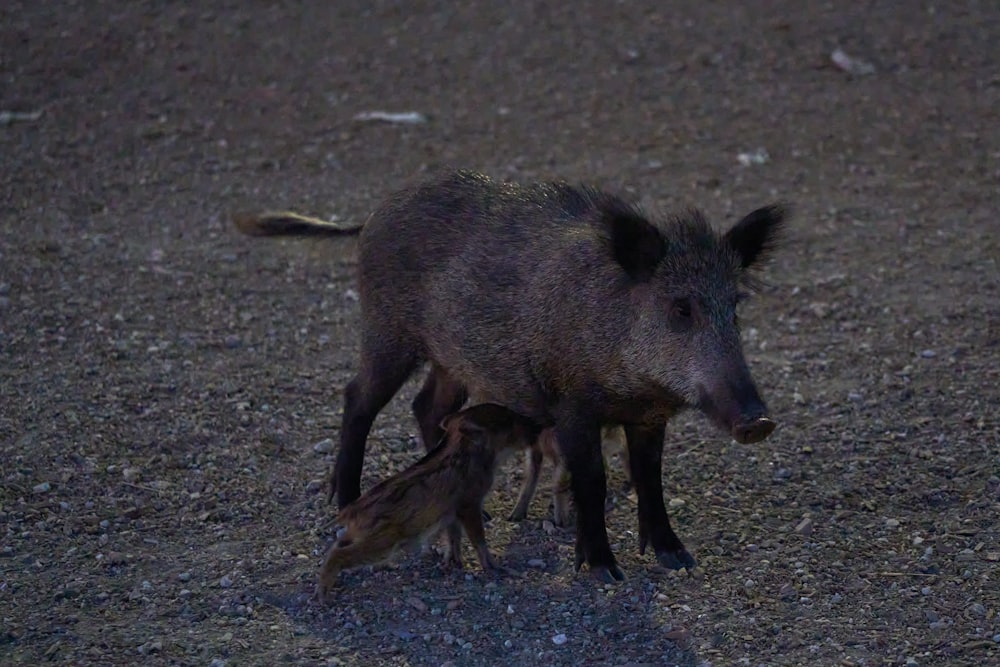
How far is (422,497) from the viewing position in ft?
18.2

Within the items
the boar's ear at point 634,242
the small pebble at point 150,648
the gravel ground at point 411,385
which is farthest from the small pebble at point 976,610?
the small pebble at point 150,648

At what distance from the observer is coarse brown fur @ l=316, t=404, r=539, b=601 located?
546 centimetres

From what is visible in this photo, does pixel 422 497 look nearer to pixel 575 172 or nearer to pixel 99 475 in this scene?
pixel 99 475

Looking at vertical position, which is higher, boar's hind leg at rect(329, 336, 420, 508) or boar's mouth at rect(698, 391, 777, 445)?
boar's mouth at rect(698, 391, 777, 445)

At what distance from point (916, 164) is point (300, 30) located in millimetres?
6124

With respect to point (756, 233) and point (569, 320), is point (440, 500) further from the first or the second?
point (756, 233)

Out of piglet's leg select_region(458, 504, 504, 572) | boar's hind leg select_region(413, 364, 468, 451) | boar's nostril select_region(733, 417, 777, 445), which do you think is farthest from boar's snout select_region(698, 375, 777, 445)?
boar's hind leg select_region(413, 364, 468, 451)

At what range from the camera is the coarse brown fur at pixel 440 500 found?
215 inches

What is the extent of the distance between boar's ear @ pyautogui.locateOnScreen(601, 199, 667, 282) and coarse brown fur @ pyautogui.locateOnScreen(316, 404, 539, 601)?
82 cm

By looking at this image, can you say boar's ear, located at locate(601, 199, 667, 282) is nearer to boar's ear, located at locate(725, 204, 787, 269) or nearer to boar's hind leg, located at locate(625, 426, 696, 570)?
boar's ear, located at locate(725, 204, 787, 269)

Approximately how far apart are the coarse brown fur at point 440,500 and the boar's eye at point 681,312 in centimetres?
81

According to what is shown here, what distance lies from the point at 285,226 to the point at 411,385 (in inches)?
53.1

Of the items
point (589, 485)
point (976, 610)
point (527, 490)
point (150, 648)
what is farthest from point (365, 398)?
point (976, 610)

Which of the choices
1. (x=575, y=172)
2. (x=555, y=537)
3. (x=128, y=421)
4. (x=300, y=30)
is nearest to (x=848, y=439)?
(x=555, y=537)
